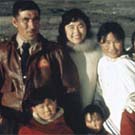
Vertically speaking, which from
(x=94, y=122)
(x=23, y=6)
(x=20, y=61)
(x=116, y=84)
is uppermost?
(x=23, y=6)

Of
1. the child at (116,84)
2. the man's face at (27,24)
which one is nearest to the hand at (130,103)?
the child at (116,84)

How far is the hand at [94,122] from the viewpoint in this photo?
422 cm

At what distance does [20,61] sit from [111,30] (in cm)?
75

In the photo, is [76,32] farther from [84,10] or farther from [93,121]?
[93,121]

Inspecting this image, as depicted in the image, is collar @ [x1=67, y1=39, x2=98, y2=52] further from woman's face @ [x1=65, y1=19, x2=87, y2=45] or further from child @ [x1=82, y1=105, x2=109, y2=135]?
child @ [x1=82, y1=105, x2=109, y2=135]

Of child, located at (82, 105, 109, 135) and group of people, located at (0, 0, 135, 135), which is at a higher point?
group of people, located at (0, 0, 135, 135)

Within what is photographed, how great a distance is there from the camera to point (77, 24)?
4188 mm

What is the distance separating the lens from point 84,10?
459 cm

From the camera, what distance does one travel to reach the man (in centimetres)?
406

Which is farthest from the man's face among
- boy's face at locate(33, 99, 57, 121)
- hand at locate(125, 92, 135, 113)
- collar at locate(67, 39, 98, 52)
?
hand at locate(125, 92, 135, 113)

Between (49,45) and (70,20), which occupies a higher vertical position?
(70,20)

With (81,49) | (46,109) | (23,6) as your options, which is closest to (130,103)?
(81,49)

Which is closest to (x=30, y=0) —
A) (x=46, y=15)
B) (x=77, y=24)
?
(x=46, y=15)

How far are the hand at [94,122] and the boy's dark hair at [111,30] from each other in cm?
57
